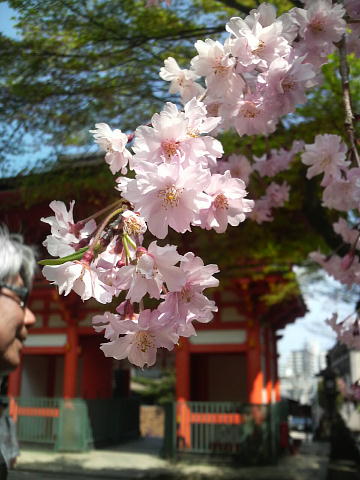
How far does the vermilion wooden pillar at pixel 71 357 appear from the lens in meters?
11.2

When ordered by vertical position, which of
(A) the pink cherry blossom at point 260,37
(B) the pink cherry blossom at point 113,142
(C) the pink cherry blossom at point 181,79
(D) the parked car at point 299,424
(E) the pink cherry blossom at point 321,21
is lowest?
(D) the parked car at point 299,424

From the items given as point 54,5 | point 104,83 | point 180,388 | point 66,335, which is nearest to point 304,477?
point 180,388

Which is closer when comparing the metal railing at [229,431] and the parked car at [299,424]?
the metal railing at [229,431]

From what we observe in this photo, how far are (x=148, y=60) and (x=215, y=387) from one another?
11099mm

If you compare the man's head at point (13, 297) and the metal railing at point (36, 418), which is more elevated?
the man's head at point (13, 297)

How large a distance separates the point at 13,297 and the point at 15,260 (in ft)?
0.75

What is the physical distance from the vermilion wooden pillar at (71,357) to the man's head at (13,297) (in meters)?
9.61

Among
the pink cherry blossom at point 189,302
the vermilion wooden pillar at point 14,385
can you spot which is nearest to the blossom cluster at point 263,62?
the pink cherry blossom at point 189,302

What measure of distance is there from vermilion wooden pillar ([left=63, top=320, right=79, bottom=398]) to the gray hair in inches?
379

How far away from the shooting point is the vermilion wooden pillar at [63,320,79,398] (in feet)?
36.8

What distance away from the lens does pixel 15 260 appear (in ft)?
6.39

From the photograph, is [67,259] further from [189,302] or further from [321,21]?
[321,21]

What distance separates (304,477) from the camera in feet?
28.3

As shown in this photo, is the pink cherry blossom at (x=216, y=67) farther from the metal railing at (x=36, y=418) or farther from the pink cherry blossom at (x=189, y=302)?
the metal railing at (x=36, y=418)
